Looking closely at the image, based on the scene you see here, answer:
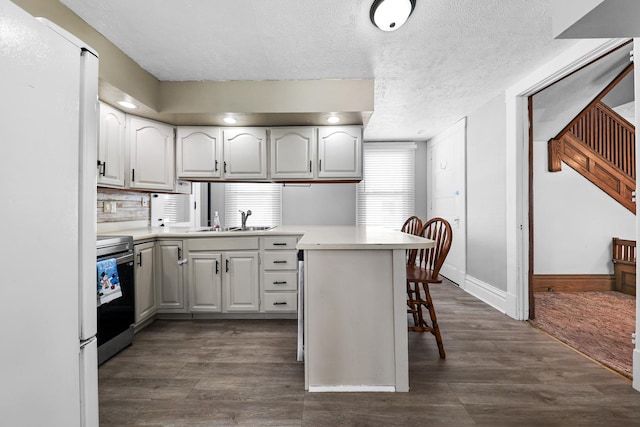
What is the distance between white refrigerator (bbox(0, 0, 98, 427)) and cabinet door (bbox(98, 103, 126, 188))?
1.90 metres

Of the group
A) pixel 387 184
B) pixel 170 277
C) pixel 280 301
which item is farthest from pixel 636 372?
pixel 387 184

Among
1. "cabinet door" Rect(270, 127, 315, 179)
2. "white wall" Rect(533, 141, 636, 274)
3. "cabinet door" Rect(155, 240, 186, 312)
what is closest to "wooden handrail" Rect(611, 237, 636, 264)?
"white wall" Rect(533, 141, 636, 274)

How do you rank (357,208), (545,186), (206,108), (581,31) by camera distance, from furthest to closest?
1. (357,208)
2. (545,186)
3. (206,108)
4. (581,31)

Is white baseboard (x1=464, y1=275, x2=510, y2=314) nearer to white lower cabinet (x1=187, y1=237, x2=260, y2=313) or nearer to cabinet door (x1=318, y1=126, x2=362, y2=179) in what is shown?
cabinet door (x1=318, y1=126, x2=362, y2=179)

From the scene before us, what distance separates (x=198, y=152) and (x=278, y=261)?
4.97ft

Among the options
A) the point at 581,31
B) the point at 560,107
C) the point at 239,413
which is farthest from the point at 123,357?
the point at 560,107

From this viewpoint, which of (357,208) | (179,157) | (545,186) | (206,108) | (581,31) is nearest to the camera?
(581,31)

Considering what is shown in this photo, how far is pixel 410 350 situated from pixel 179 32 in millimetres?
2868

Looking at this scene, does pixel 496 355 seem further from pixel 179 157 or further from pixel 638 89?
pixel 179 157

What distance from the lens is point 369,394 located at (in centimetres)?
169

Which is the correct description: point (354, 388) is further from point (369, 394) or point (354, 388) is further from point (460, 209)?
point (460, 209)

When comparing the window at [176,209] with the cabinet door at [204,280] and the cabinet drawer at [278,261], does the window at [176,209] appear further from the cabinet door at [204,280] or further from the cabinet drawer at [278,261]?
the cabinet drawer at [278,261]

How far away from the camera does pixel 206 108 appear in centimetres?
289

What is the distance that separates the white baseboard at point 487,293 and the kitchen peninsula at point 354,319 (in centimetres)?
188
